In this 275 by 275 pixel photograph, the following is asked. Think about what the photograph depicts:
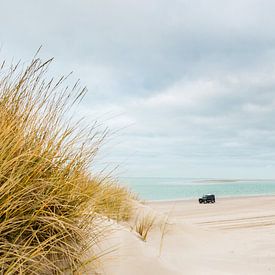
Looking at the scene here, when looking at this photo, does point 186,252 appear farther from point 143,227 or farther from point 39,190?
point 39,190

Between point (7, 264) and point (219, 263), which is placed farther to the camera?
point (219, 263)

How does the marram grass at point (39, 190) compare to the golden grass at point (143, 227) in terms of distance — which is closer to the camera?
the marram grass at point (39, 190)

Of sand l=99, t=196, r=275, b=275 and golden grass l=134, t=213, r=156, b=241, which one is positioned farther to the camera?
golden grass l=134, t=213, r=156, b=241

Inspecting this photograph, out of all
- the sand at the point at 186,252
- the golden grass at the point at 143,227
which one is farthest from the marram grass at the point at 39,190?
the golden grass at the point at 143,227

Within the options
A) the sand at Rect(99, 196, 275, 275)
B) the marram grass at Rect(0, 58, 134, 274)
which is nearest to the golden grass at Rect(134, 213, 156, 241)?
the sand at Rect(99, 196, 275, 275)

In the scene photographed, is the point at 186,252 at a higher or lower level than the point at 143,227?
lower

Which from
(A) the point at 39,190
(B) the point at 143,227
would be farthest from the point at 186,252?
(A) the point at 39,190

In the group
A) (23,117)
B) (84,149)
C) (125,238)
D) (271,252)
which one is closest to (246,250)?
(271,252)

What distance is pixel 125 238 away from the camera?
334 centimetres

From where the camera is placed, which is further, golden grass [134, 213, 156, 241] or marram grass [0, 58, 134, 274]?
golden grass [134, 213, 156, 241]

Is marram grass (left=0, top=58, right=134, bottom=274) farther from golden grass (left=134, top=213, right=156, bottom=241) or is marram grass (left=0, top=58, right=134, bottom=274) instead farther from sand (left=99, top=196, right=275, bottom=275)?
golden grass (left=134, top=213, right=156, bottom=241)

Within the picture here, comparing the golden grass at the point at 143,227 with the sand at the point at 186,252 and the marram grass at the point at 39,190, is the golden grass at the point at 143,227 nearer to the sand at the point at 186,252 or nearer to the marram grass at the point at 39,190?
the sand at the point at 186,252

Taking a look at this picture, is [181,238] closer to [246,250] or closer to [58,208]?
[246,250]

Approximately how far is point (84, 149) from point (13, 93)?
644mm
